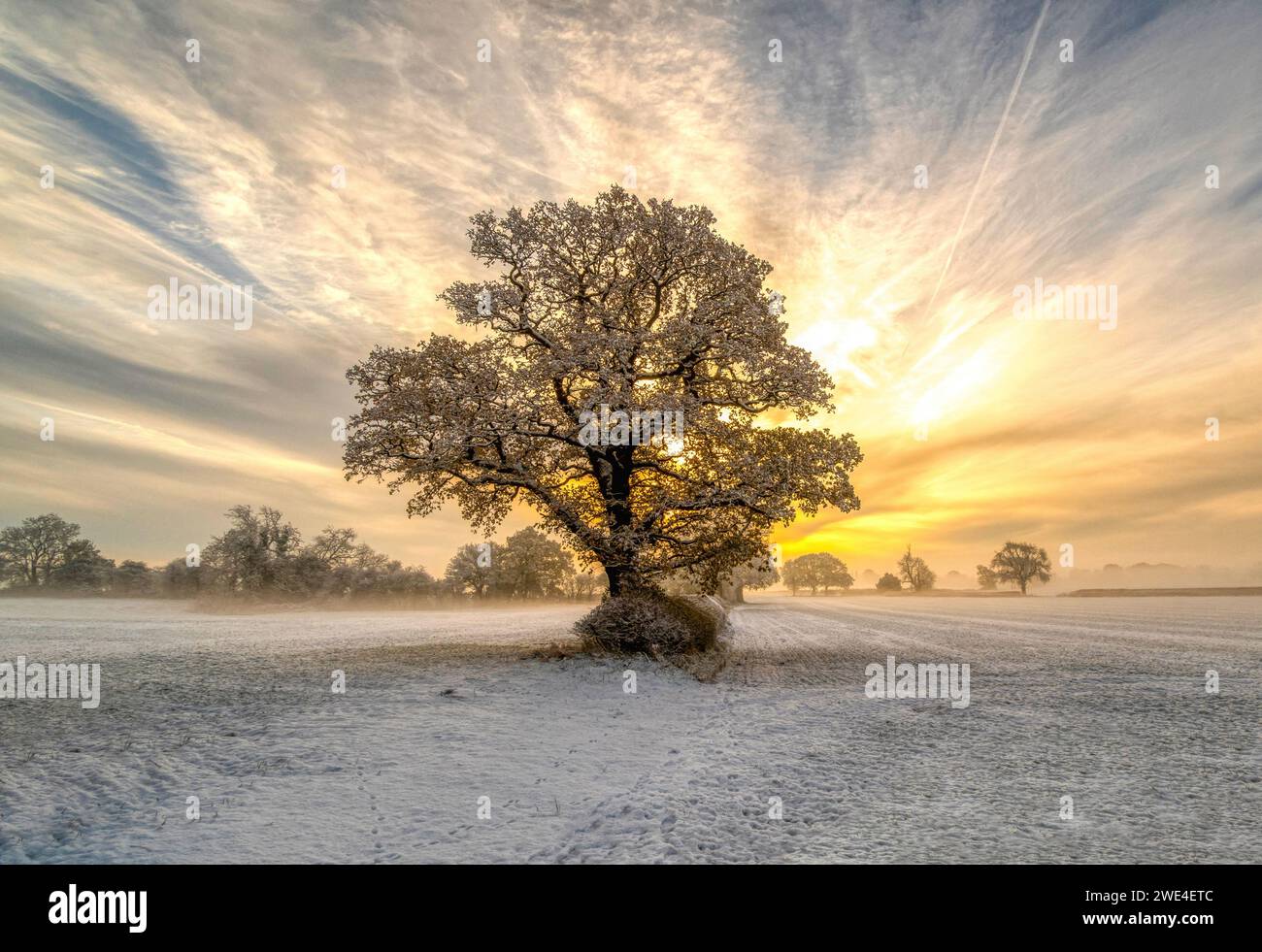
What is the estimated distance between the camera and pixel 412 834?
233 inches

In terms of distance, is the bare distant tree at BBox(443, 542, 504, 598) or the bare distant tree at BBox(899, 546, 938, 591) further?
the bare distant tree at BBox(899, 546, 938, 591)

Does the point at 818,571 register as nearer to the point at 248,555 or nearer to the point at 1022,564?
the point at 1022,564

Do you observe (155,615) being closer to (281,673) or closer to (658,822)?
(281,673)

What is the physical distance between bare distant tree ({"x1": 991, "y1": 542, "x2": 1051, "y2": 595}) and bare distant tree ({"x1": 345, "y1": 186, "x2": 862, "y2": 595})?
5551 inches

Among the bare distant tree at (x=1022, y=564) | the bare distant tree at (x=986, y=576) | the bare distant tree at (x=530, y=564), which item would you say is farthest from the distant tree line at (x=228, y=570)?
the bare distant tree at (x=986, y=576)

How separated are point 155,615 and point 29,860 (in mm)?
43185

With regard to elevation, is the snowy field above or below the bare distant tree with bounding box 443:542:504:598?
above

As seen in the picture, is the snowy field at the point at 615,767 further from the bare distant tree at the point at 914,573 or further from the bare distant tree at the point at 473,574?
the bare distant tree at the point at 914,573

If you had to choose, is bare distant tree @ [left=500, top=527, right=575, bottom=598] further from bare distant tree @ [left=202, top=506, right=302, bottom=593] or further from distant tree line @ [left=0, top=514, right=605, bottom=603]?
bare distant tree @ [left=202, top=506, right=302, bottom=593]

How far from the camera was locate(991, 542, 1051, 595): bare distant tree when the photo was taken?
436 ft

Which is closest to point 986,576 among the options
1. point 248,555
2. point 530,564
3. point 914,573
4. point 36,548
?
point 914,573

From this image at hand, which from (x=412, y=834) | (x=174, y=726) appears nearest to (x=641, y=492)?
(x=174, y=726)

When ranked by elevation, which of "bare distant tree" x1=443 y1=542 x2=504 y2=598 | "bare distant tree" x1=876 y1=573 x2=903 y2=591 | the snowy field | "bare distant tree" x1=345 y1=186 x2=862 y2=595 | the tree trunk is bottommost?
"bare distant tree" x1=876 y1=573 x2=903 y2=591
